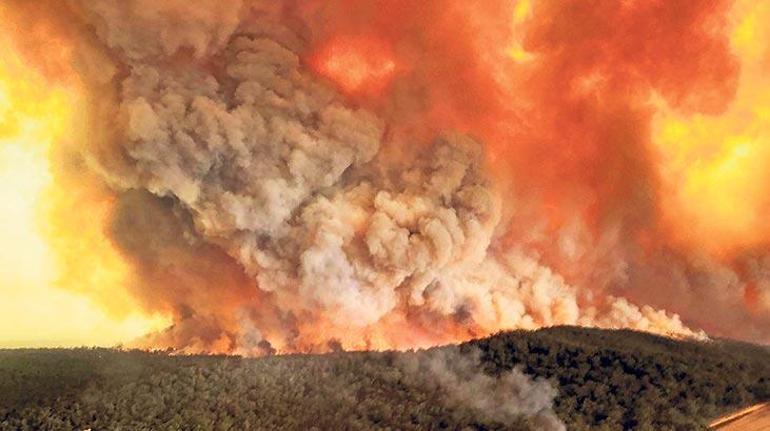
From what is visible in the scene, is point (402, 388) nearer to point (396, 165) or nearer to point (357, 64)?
point (396, 165)

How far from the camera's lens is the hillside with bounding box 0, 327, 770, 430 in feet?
43.9

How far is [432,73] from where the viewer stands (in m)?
19.3

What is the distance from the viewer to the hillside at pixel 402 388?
43.9 feet

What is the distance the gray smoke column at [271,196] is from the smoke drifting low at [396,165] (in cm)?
5

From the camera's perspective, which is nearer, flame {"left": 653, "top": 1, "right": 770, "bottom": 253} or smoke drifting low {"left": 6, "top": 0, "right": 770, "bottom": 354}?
smoke drifting low {"left": 6, "top": 0, "right": 770, "bottom": 354}

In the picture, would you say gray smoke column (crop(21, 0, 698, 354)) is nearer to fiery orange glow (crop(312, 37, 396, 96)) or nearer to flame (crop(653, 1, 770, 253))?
fiery orange glow (crop(312, 37, 396, 96))

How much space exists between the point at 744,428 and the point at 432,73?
1003 cm

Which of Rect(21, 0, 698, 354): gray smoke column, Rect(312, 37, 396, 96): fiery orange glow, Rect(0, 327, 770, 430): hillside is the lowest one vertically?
Rect(0, 327, 770, 430): hillside

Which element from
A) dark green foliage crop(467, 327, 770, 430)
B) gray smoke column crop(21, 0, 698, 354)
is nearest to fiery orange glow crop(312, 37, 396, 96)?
gray smoke column crop(21, 0, 698, 354)

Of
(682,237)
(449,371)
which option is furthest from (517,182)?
(449,371)

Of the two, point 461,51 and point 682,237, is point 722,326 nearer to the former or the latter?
point 682,237

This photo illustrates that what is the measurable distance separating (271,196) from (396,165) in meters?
3.31

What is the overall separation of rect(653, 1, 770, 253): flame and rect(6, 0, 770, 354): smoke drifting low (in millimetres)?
350

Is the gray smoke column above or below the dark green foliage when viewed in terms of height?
above
